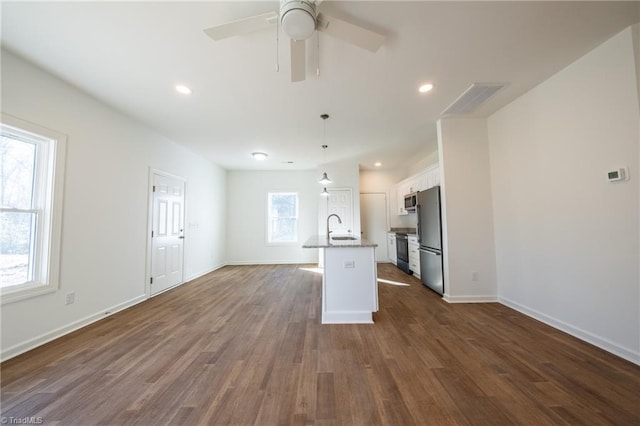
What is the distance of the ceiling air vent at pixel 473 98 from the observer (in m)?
2.73

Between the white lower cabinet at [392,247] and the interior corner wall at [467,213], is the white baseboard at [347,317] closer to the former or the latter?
the interior corner wall at [467,213]

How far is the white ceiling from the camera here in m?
1.77

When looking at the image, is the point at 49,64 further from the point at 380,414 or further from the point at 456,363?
the point at 456,363

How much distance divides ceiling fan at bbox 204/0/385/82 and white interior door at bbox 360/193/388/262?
5.28m

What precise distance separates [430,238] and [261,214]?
4643 mm

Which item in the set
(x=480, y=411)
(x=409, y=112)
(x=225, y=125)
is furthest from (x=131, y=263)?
(x=409, y=112)

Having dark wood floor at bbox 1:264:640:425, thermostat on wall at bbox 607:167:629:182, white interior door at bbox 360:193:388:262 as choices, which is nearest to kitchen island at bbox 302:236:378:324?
dark wood floor at bbox 1:264:640:425

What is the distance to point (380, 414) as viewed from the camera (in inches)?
58.4

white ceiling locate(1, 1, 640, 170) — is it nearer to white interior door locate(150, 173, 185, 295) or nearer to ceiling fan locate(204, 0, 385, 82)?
ceiling fan locate(204, 0, 385, 82)

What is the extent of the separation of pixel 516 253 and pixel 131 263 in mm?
5367

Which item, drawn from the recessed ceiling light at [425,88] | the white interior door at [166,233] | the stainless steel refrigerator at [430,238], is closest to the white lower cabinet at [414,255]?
the stainless steel refrigerator at [430,238]

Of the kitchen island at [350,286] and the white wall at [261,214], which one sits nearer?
the kitchen island at [350,286]

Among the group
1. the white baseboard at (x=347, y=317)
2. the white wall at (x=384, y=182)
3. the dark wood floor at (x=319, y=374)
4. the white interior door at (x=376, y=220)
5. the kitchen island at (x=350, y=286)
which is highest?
the white wall at (x=384, y=182)

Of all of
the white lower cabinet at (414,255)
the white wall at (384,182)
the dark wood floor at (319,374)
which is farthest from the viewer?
the white wall at (384,182)
